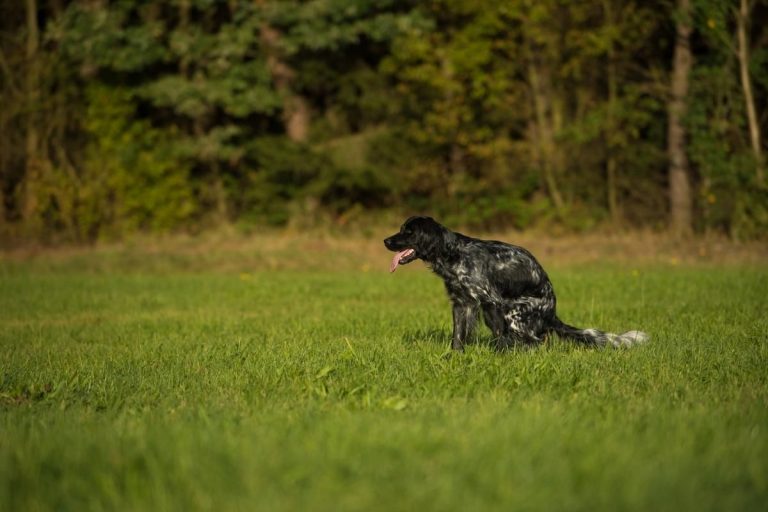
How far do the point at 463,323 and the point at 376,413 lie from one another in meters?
3.27

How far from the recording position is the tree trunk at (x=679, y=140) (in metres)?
25.3

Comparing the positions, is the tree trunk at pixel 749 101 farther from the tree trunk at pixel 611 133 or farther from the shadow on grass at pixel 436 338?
the shadow on grass at pixel 436 338

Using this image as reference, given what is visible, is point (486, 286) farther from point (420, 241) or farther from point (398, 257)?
point (398, 257)

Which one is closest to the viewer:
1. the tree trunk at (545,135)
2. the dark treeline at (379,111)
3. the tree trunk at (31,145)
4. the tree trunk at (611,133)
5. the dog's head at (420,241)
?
the dog's head at (420,241)

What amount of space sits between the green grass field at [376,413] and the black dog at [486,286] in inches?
11.8

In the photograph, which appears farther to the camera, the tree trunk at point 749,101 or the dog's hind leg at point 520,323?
the tree trunk at point 749,101

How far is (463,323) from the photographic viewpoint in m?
10.3

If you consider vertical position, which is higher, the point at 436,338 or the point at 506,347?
the point at 506,347

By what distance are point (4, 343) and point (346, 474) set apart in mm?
7716

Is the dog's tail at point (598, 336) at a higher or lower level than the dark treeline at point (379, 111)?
lower

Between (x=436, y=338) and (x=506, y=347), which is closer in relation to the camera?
(x=506, y=347)

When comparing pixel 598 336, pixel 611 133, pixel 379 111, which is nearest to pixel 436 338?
pixel 598 336

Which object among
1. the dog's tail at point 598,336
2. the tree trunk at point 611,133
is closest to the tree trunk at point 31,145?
the tree trunk at point 611,133

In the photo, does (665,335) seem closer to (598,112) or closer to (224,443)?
(224,443)
